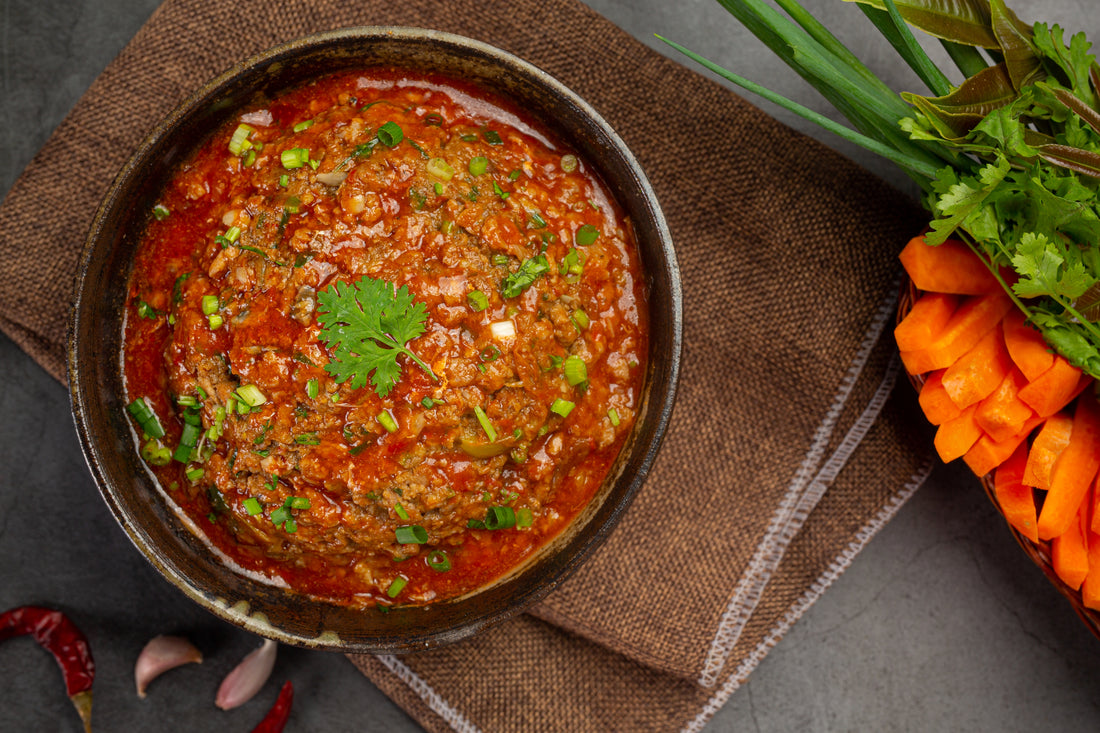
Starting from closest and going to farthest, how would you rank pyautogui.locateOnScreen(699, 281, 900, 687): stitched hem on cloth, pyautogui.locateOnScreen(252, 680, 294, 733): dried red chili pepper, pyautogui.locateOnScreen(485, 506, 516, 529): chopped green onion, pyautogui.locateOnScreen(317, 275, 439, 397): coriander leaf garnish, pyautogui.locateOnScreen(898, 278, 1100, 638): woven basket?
pyautogui.locateOnScreen(317, 275, 439, 397): coriander leaf garnish, pyautogui.locateOnScreen(485, 506, 516, 529): chopped green onion, pyautogui.locateOnScreen(898, 278, 1100, 638): woven basket, pyautogui.locateOnScreen(699, 281, 900, 687): stitched hem on cloth, pyautogui.locateOnScreen(252, 680, 294, 733): dried red chili pepper

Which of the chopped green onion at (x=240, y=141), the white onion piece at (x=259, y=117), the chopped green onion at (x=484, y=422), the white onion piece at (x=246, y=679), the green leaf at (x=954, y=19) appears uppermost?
the green leaf at (x=954, y=19)

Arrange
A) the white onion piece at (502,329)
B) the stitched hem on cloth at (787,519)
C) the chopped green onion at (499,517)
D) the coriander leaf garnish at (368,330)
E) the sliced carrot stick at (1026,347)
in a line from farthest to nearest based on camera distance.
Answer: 1. the stitched hem on cloth at (787,519)
2. the sliced carrot stick at (1026,347)
3. the chopped green onion at (499,517)
4. the white onion piece at (502,329)
5. the coriander leaf garnish at (368,330)

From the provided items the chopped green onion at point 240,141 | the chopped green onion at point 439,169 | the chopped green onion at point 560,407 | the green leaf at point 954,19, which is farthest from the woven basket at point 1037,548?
the chopped green onion at point 240,141

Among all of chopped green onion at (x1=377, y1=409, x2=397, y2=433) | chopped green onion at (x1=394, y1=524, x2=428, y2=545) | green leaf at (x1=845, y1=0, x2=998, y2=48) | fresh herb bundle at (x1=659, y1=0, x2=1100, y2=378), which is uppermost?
green leaf at (x1=845, y1=0, x2=998, y2=48)

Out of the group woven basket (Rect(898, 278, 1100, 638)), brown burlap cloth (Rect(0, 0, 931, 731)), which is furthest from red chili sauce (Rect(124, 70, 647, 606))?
woven basket (Rect(898, 278, 1100, 638))

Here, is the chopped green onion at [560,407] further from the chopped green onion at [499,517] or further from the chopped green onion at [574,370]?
the chopped green onion at [499,517]

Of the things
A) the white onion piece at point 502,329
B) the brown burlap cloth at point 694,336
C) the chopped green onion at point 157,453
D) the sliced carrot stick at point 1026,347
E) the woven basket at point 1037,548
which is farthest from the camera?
the brown burlap cloth at point 694,336

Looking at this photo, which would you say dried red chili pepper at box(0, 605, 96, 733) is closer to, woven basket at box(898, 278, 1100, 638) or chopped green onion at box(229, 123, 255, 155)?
chopped green onion at box(229, 123, 255, 155)
